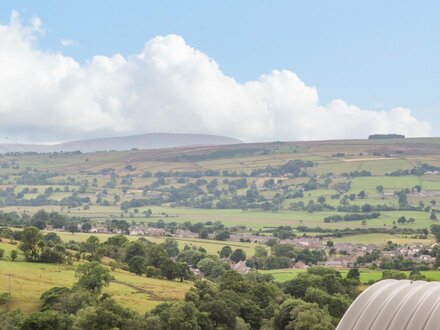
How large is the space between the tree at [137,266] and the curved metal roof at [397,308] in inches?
2010

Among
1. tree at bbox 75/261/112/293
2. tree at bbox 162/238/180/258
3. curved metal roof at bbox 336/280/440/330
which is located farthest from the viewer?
tree at bbox 162/238/180/258

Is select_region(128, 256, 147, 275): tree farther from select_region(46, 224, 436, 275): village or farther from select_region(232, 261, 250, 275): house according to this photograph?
select_region(232, 261, 250, 275): house

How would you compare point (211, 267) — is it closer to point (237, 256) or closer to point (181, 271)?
point (237, 256)

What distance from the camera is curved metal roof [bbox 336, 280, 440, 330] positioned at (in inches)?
962

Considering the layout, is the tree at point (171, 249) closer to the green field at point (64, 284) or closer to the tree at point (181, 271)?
the tree at point (181, 271)

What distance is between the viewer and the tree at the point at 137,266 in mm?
76188

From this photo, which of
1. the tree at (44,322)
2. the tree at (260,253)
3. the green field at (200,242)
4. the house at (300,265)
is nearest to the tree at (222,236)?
the green field at (200,242)

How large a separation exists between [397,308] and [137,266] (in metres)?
53.7

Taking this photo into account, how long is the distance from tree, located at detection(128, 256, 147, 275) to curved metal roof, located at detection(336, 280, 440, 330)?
51.1 m

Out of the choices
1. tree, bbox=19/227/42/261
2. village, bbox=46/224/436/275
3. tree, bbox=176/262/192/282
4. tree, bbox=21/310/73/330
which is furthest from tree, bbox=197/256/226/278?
tree, bbox=21/310/73/330

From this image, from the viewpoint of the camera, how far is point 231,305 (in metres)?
53.3

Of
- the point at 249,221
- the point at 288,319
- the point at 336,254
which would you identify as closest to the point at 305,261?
the point at 336,254

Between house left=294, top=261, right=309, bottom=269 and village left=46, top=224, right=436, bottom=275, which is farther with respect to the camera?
house left=294, top=261, right=309, bottom=269

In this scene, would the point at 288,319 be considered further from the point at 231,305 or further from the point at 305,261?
the point at 305,261
